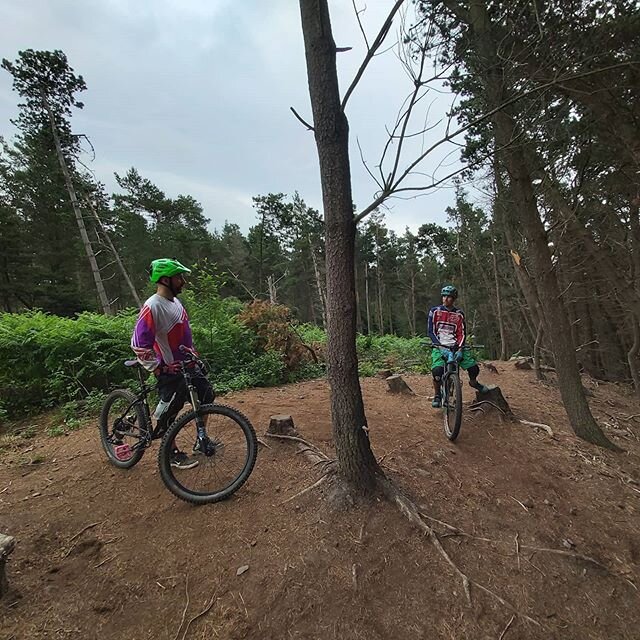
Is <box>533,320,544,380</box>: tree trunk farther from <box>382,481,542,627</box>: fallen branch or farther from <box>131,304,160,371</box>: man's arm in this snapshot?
<box>131,304,160,371</box>: man's arm

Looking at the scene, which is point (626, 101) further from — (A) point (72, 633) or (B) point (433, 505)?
(A) point (72, 633)

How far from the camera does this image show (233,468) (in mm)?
3047

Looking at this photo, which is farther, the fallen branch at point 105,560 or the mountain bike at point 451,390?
the mountain bike at point 451,390

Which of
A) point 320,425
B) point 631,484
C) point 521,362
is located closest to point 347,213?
point 320,425

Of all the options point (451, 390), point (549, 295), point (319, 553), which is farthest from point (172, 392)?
point (549, 295)

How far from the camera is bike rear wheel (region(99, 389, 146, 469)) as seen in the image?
3258 millimetres

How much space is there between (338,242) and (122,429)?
2.87m

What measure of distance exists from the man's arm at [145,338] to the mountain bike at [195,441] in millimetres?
280

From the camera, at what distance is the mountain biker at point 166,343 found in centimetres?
284

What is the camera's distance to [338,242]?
8.43ft

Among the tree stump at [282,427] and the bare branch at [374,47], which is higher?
the bare branch at [374,47]

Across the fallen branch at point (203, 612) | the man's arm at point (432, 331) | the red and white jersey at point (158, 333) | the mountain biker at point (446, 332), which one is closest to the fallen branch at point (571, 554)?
the fallen branch at point (203, 612)

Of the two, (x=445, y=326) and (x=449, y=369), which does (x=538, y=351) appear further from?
(x=449, y=369)

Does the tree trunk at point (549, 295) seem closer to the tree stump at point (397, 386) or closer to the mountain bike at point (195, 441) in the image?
the tree stump at point (397, 386)
